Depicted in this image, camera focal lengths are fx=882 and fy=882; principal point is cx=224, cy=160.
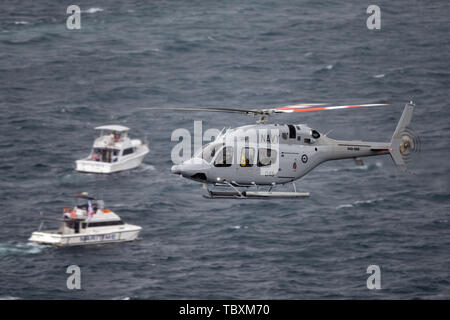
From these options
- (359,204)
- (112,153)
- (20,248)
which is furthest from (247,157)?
(359,204)

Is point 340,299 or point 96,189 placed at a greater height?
point 96,189

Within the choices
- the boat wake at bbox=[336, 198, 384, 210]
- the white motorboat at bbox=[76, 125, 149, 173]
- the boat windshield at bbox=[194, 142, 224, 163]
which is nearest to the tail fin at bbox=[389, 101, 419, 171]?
the boat windshield at bbox=[194, 142, 224, 163]

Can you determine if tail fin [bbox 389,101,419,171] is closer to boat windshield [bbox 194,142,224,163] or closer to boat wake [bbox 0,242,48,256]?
boat windshield [bbox 194,142,224,163]

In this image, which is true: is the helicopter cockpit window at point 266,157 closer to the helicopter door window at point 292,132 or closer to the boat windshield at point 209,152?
the helicopter door window at point 292,132

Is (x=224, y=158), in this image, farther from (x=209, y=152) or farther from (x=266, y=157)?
(x=266, y=157)

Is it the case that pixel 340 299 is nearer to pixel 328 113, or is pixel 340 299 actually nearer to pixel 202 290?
pixel 202 290

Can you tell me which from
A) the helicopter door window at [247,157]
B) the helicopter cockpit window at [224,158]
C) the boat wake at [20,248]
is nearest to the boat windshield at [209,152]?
the helicopter cockpit window at [224,158]
